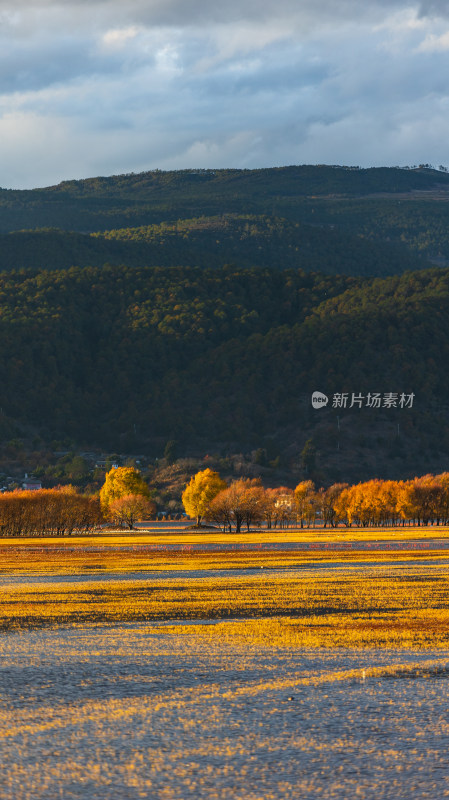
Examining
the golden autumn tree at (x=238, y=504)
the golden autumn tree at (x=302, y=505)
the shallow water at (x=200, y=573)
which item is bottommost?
the golden autumn tree at (x=302, y=505)

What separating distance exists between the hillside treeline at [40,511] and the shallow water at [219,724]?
88.2m

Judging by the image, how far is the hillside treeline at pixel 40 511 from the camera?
108 meters

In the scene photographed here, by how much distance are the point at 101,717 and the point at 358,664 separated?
600 centimetres

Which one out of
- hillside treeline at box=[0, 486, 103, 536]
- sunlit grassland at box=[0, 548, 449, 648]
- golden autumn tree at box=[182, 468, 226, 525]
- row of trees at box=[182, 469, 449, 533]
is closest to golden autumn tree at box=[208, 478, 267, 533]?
row of trees at box=[182, 469, 449, 533]

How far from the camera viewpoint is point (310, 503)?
160m

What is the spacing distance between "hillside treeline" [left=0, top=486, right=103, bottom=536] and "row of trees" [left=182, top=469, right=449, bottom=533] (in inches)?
706

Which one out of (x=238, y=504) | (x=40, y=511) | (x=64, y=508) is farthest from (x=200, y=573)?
(x=238, y=504)

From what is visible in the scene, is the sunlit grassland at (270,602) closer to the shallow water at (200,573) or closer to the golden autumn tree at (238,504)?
the shallow water at (200,573)

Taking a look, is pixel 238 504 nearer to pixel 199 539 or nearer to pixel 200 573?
pixel 199 539

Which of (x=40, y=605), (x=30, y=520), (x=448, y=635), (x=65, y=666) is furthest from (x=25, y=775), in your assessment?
(x=30, y=520)

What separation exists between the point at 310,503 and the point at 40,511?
2385 inches

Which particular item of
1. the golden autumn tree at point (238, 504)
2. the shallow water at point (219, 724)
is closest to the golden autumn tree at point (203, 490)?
the golden autumn tree at point (238, 504)

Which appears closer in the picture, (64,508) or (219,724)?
(219,724)

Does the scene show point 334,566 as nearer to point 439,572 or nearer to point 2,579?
point 439,572
